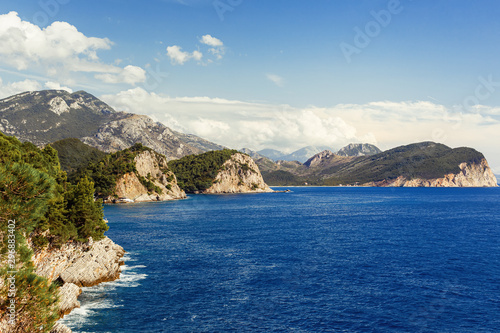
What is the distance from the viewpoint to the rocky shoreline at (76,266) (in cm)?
4703

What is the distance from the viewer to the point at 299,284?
178 feet

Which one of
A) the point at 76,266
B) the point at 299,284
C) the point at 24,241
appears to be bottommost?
the point at 299,284

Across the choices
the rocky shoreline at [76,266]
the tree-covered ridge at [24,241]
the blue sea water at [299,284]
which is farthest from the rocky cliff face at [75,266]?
the tree-covered ridge at [24,241]

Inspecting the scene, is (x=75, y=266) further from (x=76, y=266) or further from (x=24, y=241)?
(x=24, y=241)

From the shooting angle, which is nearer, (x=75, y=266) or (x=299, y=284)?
(x=299, y=284)

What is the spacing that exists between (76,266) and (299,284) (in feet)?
118

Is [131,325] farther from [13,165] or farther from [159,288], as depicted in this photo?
[13,165]

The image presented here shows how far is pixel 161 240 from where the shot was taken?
90.4 m

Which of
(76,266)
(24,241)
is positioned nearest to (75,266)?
(76,266)

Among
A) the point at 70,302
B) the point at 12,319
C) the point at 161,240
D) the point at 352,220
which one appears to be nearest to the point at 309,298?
the point at 70,302

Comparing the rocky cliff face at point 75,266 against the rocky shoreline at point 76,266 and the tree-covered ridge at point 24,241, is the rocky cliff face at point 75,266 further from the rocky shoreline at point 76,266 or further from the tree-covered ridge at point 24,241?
the tree-covered ridge at point 24,241

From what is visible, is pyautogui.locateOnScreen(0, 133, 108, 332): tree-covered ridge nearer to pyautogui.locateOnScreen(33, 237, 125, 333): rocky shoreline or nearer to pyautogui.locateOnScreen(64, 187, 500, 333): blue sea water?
pyautogui.locateOnScreen(64, 187, 500, 333): blue sea water

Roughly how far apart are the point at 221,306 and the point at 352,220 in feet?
316

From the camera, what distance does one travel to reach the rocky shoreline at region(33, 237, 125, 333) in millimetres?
47031
